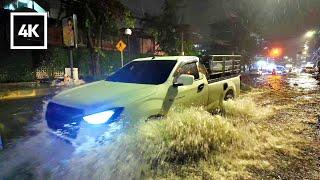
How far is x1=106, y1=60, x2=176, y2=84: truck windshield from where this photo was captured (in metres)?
6.66

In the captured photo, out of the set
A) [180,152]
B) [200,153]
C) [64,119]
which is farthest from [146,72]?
[64,119]

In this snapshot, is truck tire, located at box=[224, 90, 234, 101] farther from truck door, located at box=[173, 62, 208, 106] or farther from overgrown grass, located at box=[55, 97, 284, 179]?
overgrown grass, located at box=[55, 97, 284, 179]

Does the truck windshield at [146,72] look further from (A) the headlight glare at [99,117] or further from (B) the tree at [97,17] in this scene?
(B) the tree at [97,17]

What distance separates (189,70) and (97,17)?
17017 mm

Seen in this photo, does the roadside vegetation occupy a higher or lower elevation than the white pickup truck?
lower

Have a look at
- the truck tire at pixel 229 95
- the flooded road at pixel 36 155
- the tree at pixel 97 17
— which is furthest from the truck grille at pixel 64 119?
the tree at pixel 97 17

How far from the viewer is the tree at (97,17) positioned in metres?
22.3

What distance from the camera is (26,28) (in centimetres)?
1997

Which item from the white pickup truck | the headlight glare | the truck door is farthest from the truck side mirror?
the headlight glare

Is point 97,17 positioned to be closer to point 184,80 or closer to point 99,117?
point 184,80

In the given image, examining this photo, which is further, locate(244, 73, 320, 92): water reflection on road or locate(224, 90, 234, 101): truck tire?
locate(244, 73, 320, 92): water reflection on road

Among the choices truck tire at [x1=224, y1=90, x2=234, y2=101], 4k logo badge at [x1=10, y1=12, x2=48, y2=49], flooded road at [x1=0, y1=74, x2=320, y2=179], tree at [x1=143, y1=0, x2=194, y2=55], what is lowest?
flooded road at [x1=0, y1=74, x2=320, y2=179]

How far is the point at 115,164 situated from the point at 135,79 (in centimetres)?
230

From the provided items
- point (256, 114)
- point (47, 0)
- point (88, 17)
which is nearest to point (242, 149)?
point (256, 114)
